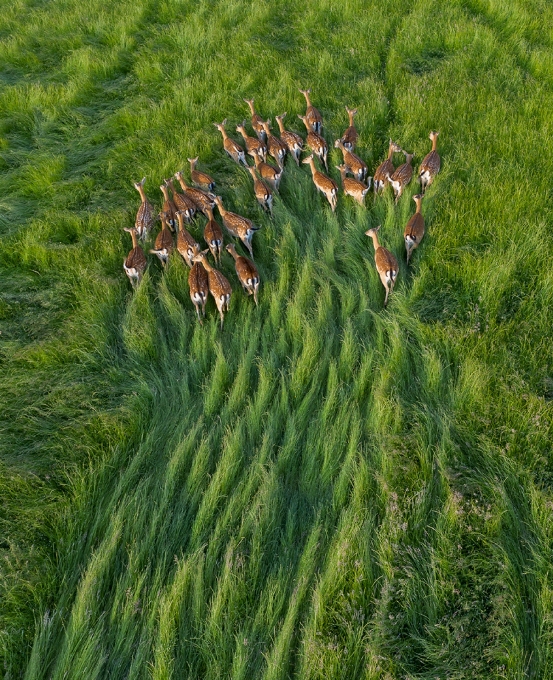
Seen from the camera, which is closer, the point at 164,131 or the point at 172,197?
the point at 172,197

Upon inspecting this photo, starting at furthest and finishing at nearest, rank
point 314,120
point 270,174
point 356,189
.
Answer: point 314,120
point 270,174
point 356,189

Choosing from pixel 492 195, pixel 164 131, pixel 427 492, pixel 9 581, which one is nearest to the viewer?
pixel 9 581

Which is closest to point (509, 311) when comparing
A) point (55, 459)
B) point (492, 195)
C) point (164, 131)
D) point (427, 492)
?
point (492, 195)

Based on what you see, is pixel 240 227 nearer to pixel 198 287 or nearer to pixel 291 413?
pixel 198 287

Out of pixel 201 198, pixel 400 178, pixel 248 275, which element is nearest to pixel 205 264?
pixel 248 275

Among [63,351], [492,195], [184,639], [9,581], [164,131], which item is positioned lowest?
[184,639]

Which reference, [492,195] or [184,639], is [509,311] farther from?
[184,639]
